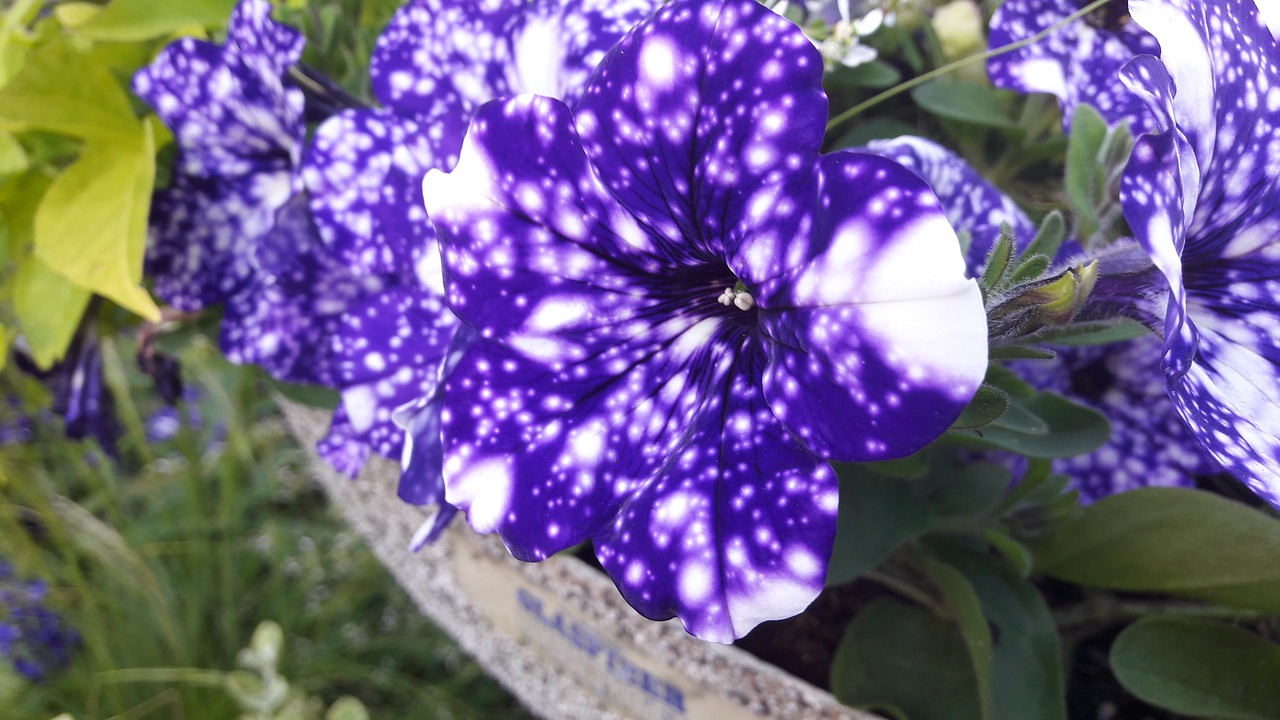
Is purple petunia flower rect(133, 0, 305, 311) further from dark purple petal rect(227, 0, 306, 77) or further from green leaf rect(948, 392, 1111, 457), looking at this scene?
green leaf rect(948, 392, 1111, 457)

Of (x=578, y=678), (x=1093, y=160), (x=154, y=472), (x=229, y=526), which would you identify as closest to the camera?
(x=1093, y=160)

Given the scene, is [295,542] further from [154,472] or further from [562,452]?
[562,452]

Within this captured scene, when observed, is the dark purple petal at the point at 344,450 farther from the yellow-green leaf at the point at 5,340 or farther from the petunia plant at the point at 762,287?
the yellow-green leaf at the point at 5,340

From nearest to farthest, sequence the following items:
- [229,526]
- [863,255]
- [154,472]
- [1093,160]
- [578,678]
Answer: [863,255] < [1093,160] < [578,678] < [229,526] < [154,472]

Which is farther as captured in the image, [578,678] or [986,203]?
[578,678]

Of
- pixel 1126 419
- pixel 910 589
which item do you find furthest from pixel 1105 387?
pixel 910 589

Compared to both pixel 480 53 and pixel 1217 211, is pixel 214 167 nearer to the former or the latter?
pixel 480 53

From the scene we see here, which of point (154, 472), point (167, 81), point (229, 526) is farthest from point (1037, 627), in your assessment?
point (154, 472)

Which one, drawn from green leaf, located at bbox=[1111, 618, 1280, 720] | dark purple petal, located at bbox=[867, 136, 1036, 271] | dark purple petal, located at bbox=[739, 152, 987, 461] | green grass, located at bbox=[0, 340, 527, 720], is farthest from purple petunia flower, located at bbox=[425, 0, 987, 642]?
green grass, located at bbox=[0, 340, 527, 720]
